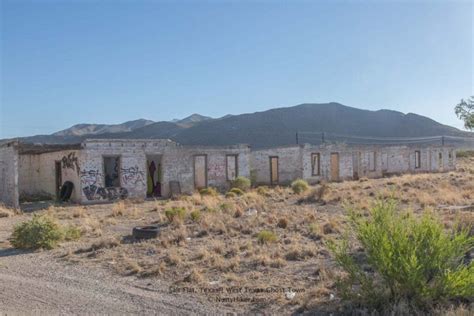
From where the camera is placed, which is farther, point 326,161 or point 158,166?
point 326,161

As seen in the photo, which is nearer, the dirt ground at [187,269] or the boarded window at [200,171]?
the dirt ground at [187,269]

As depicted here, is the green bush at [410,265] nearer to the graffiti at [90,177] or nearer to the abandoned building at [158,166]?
the abandoned building at [158,166]

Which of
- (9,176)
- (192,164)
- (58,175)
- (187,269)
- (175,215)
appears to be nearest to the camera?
(187,269)

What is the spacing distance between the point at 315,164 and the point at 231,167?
284 inches

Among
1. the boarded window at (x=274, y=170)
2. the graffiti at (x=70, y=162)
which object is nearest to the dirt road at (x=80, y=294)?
the graffiti at (x=70, y=162)

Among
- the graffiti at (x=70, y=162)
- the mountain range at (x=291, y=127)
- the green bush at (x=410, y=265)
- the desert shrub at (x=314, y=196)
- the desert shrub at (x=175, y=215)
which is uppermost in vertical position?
the mountain range at (x=291, y=127)

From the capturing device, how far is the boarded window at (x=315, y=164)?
105 ft

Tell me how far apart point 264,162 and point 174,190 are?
9.32 metres

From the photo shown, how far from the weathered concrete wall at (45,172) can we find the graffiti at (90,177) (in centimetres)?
32

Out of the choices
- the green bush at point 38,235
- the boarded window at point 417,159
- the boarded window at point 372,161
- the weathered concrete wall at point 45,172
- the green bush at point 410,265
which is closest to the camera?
the green bush at point 410,265

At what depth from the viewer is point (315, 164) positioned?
32125mm

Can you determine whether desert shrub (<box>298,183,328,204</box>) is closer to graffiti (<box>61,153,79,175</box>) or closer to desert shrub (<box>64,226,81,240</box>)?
desert shrub (<box>64,226,81,240</box>)

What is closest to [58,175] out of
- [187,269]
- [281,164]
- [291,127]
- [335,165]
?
[281,164]

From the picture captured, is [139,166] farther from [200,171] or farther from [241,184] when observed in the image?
[241,184]
